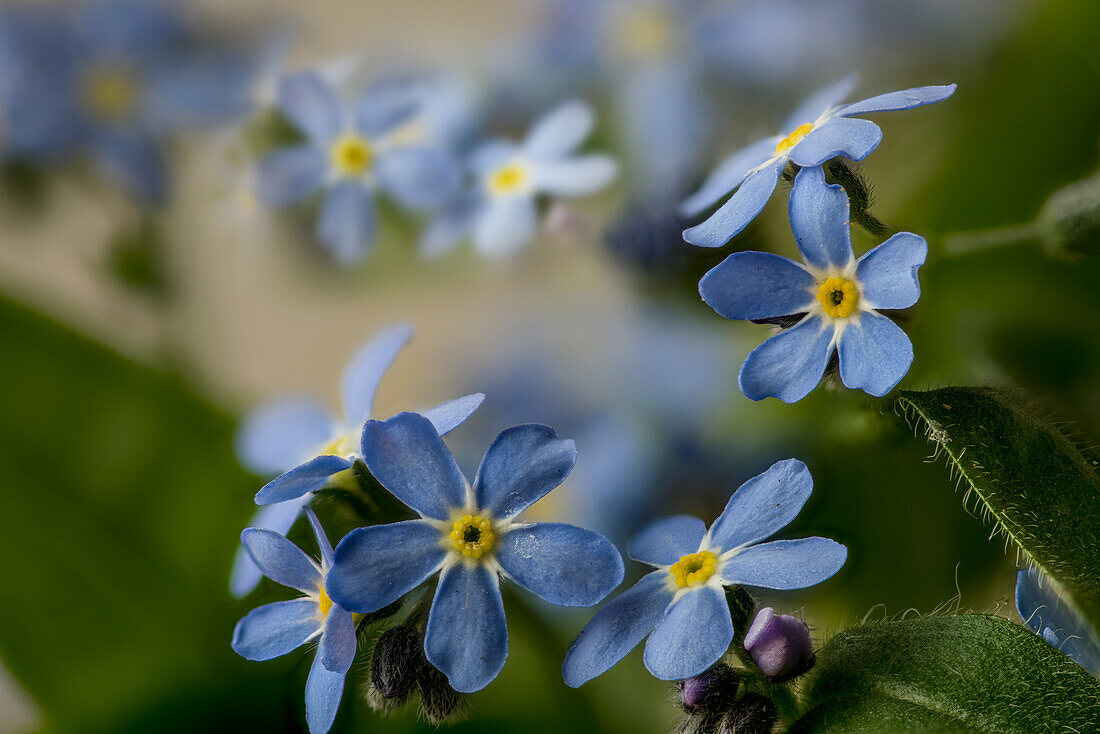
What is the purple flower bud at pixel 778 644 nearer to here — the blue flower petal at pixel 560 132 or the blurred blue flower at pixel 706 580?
the blurred blue flower at pixel 706 580

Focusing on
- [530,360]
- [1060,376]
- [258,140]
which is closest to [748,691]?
[1060,376]

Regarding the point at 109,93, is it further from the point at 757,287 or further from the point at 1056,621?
the point at 1056,621

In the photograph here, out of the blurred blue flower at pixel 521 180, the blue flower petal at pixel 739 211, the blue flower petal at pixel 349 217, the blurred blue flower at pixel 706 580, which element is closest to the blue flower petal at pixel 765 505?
the blurred blue flower at pixel 706 580

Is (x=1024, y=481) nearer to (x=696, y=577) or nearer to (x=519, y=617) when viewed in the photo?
(x=696, y=577)

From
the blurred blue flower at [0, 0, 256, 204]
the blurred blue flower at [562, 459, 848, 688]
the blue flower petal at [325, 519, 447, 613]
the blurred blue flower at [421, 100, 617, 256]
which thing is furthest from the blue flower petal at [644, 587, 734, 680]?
the blurred blue flower at [0, 0, 256, 204]

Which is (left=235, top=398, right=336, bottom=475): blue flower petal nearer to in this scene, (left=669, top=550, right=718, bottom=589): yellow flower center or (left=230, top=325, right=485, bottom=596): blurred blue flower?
(left=230, top=325, right=485, bottom=596): blurred blue flower

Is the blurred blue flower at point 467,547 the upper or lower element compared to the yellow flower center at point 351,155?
lower
